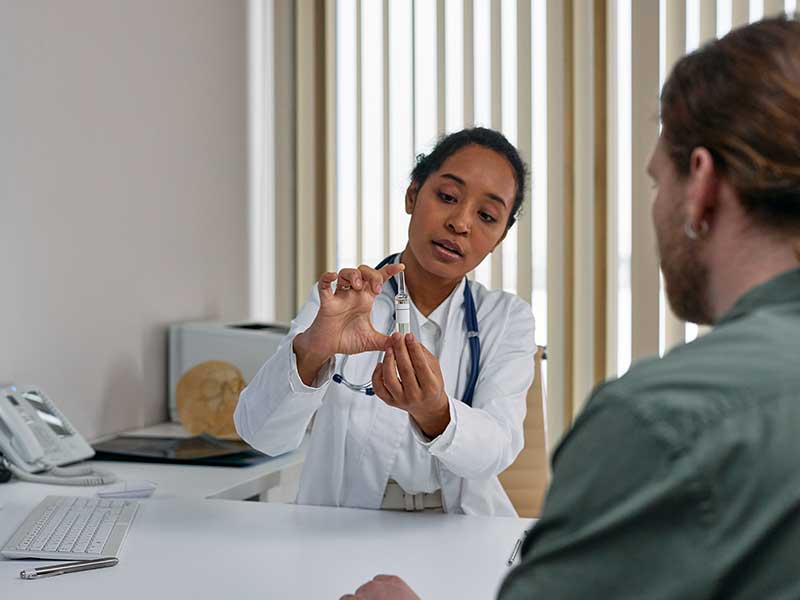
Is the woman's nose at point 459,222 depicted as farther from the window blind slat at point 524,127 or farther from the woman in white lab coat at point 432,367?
the window blind slat at point 524,127

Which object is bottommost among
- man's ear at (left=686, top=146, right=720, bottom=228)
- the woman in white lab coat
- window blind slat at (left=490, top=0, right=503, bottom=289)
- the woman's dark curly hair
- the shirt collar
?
the woman in white lab coat

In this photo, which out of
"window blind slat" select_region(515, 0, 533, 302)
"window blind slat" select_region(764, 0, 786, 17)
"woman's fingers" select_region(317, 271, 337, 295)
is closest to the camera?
"woman's fingers" select_region(317, 271, 337, 295)

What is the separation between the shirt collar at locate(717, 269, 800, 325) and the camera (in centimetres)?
82

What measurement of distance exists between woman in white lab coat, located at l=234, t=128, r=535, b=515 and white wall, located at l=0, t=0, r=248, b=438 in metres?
0.92

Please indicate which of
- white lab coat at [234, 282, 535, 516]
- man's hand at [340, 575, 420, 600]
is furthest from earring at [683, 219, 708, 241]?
white lab coat at [234, 282, 535, 516]

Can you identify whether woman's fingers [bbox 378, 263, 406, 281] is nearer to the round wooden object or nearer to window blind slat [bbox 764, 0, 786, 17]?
the round wooden object

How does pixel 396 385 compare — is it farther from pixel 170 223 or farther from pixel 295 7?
pixel 295 7

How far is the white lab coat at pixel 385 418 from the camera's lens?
195cm

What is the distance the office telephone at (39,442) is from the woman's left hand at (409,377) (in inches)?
36.6

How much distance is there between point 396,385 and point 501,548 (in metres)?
0.35

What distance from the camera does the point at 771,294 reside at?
0.83 metres

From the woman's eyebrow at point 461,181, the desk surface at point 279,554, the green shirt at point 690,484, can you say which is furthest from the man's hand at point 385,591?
the woman's eyebrow at point 461,181

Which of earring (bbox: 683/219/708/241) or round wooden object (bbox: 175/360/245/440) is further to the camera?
round wooden object (bbox: 175/360/245/440)

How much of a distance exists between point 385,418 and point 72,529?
716 millimetres
